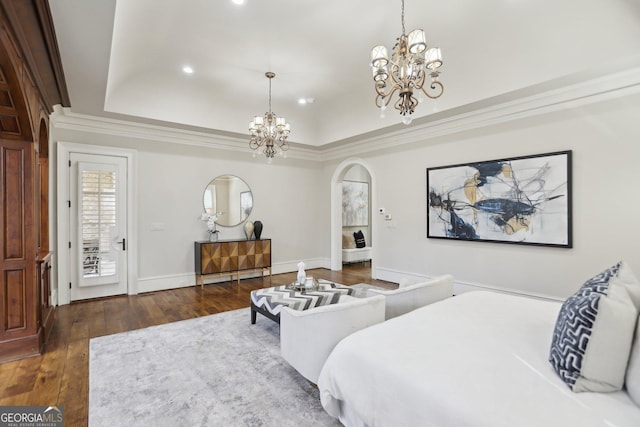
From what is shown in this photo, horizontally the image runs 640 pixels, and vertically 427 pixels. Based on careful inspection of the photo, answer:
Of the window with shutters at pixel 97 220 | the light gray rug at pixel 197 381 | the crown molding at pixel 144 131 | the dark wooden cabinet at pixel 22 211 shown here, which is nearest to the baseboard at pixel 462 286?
the light gray rug at pixel 197 381

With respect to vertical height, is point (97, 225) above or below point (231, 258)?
above

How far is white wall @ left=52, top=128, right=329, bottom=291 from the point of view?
5414 mm

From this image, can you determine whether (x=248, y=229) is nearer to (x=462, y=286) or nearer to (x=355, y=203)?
(x=355, y=203)

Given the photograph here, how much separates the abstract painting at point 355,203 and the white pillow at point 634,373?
23.7 ft

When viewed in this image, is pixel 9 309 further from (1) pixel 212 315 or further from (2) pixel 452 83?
(2) pixel 452 83

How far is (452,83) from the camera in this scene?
4.45m

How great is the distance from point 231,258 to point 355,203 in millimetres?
4093

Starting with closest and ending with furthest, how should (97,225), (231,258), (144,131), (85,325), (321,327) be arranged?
(321,327)
(85,325)
(97,225)
(144,131)
(231,258)

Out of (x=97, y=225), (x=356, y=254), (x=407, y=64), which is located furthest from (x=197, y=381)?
(x=356, y=254)

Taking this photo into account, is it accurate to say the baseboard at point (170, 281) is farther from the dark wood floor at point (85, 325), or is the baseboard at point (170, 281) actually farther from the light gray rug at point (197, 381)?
the light gray rug at point (197, 381)

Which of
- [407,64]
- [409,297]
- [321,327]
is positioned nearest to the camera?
[321,327]

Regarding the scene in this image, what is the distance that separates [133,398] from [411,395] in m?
2.10

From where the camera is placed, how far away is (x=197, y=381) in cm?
258

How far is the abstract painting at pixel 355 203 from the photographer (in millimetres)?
8625
